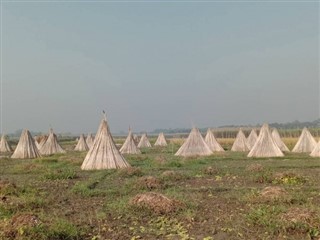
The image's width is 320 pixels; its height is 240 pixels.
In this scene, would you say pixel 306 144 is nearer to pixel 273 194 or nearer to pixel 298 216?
pixel 273 194

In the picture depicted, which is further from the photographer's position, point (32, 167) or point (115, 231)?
point (32, 167)

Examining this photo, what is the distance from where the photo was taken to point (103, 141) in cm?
1914

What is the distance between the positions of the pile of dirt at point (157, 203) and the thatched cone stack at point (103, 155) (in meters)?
9.54

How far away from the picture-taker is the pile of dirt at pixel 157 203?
→ 352 inches

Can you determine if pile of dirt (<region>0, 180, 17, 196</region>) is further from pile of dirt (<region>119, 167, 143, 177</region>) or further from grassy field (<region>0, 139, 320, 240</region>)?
pile of dirt (<region>119, 167, 143, 177</region>)

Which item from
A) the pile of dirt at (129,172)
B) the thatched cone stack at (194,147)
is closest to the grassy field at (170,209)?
the pile of dirt at (129,172)

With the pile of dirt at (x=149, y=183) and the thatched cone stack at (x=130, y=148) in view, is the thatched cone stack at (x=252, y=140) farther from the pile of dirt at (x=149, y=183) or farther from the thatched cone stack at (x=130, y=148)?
the pile of dirt at (x=149, y=183)

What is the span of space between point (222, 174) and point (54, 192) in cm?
634

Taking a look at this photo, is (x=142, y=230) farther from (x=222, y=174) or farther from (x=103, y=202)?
(x=222, y=174)

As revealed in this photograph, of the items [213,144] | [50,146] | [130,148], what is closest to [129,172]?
[130,148]

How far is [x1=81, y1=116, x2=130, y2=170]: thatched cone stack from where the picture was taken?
18.9 m

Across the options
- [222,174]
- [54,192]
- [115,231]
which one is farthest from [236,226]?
[222,174]

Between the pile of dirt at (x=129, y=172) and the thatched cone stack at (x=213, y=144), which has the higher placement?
the thatched cone stack at (x=213, y=144)

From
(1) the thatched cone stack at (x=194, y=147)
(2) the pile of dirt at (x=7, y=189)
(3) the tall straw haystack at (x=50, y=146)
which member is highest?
(3) the tall straw haystack at (x=50, y=146)
